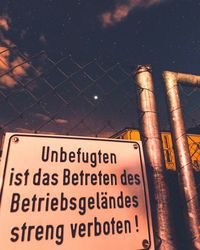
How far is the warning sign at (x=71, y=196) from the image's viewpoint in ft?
3.12

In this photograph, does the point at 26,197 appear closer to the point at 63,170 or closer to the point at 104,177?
the point at 63,170

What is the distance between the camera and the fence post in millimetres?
1274

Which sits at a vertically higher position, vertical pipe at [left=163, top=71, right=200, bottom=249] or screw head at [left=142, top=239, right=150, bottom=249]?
vertical pipe at [left=163, top=71, right=200, bottom=249]

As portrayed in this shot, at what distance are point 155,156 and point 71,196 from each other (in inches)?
27.0

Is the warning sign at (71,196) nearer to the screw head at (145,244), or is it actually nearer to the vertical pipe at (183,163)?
the screw head at (145,244)

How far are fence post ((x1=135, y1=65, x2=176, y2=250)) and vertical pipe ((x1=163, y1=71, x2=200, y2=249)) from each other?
11.0 inches

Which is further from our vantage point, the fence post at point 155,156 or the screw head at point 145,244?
the fence post at point 155,156

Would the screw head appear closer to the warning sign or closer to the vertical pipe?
the warning sign

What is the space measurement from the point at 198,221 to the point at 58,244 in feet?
3.65

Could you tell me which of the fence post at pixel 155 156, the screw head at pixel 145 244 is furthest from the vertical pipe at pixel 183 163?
the screw head at pixel 145 244

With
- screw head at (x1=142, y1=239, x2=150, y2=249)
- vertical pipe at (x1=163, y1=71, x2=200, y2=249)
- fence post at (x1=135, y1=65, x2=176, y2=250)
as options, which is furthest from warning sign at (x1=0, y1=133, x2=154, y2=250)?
vertical pipe at (x1=163, y1=71, x2=200, y2=249)

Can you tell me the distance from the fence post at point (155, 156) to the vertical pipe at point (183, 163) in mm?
278

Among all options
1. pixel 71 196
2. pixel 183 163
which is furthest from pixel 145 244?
pixel 183 163

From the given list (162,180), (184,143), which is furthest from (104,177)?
(184,143)
